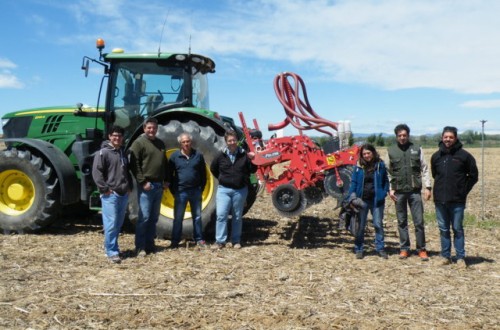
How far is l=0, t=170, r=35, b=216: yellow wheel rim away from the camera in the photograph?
6.98 metres

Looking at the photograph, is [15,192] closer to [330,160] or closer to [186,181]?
[186,181]

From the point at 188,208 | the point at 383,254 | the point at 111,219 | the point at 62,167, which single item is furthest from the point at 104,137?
the point at 383,254

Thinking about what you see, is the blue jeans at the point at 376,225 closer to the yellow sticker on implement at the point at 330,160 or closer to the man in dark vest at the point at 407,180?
the man in dark vest at the point at 407,180

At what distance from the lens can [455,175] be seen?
5.47m

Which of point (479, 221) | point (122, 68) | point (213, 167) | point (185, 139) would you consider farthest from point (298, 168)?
point (479, 221)

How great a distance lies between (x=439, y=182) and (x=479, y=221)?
10.2 feet

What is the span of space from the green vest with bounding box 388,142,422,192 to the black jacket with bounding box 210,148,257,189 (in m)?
1.77

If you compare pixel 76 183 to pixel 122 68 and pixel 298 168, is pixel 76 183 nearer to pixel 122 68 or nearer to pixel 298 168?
pixel 122 68

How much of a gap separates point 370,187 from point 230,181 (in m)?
1.68

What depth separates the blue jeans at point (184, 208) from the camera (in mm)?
6027

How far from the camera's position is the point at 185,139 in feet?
19.2

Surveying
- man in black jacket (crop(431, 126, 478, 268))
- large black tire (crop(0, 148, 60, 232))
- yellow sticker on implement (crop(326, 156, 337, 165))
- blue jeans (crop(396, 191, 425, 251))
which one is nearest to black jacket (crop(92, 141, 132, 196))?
large black tire (crop(0, 148, 60, 232))

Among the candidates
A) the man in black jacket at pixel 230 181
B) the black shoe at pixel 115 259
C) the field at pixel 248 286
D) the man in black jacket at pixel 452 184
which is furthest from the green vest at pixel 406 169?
the black shoe at pixel 115 259

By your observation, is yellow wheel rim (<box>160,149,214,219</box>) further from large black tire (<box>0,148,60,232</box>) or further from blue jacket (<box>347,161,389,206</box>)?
blue jacket (<box>347,161,389,206</box>)
